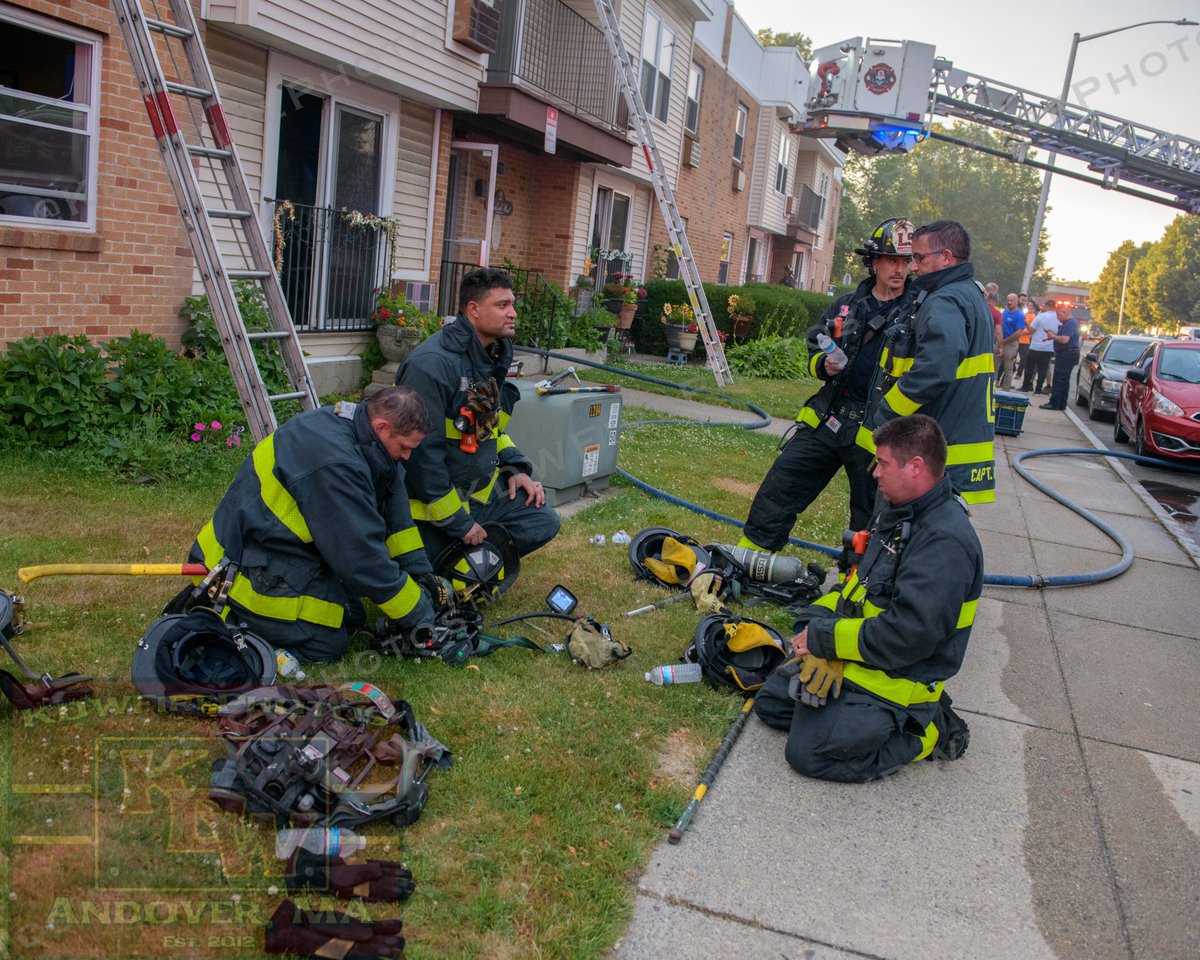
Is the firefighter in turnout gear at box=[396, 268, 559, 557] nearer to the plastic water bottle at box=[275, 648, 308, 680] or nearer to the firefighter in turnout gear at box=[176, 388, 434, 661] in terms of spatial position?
the firefighter in turnout gear at box=[176, 388, 434, 661]

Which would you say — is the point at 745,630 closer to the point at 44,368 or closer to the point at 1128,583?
the point at 1128,583

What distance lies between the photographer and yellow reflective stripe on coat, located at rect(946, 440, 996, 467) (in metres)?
4.55

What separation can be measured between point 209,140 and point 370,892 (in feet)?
23.9

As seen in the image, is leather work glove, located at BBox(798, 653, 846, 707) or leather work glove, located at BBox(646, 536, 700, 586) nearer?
leather work glove, located at BBox(798, 653, 846, 707)

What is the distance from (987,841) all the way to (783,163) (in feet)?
95.2

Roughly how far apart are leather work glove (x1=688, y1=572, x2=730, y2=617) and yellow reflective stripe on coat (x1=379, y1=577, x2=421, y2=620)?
1840mm

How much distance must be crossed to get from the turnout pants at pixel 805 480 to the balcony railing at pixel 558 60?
836cm

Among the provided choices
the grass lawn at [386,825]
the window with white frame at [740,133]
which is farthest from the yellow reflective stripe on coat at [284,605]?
the window with white frame at [740,133]

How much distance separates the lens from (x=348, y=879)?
2621mm

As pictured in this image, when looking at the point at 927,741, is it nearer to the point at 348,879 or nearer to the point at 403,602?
the point at 403,602

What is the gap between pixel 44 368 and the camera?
6.51 meters

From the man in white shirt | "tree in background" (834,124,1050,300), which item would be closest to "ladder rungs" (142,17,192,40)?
the man in white shirt

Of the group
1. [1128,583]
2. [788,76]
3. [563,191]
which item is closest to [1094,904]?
[1128,583]

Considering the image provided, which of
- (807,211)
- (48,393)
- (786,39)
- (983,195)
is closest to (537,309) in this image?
(48,393)
